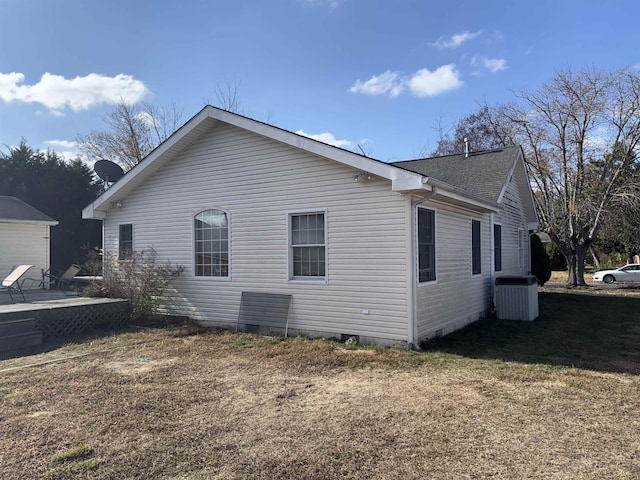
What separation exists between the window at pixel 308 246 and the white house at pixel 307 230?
0.02 metres

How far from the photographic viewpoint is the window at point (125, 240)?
434 inches

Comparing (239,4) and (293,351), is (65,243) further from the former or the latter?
(293,351)

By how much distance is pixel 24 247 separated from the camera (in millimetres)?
16016

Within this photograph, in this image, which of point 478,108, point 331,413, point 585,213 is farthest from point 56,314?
point 478,108

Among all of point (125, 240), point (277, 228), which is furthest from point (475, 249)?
point (125, 240)

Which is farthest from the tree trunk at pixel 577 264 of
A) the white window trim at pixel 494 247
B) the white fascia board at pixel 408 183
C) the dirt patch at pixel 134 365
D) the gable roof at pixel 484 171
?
the dirt patch at pixel 134 365

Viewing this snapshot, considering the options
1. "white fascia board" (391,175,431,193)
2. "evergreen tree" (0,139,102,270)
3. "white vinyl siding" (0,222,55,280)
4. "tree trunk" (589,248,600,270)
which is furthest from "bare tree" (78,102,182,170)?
"tree trunk" (589,248,600,270)

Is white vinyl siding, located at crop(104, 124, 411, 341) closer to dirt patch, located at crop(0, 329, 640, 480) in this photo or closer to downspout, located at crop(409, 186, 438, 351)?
downspout, located at crop(409, 186, 438, 351)

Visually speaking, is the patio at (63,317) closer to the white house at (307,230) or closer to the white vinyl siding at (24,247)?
the white house at (307,230)

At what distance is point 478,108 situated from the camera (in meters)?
31.5

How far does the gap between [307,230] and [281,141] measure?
1.79 m

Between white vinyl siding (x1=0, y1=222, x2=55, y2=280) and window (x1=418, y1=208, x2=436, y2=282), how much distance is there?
14111mm

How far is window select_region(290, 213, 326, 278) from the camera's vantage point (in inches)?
324

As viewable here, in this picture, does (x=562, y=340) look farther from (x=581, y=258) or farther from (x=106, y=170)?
(x=581, y=258)
